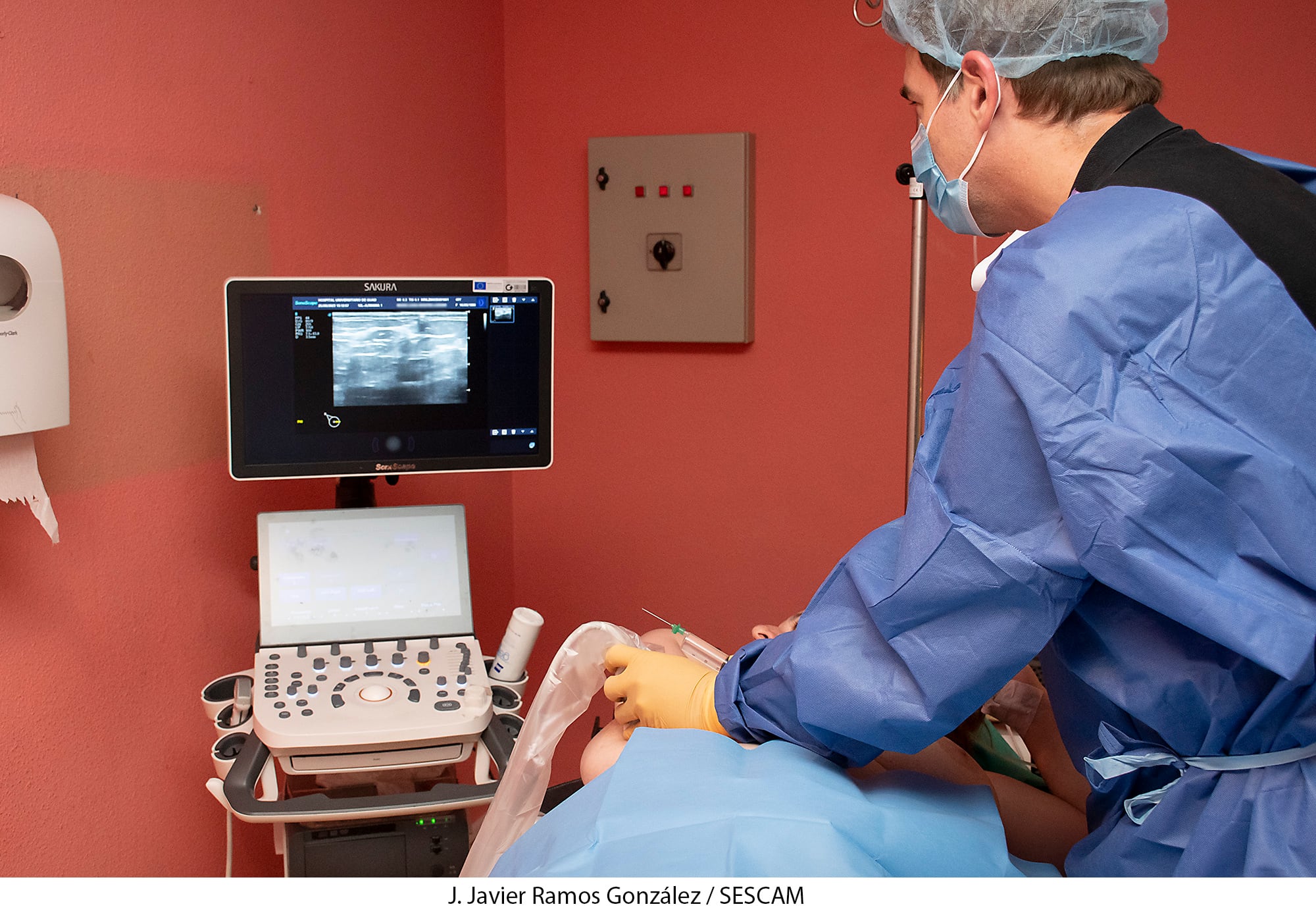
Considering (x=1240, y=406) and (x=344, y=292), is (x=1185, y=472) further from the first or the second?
(x=344, y=292)

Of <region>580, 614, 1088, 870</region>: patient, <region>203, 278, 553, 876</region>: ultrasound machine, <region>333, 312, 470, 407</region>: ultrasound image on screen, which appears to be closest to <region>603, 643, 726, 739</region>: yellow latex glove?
<region>580, 614, 1088, 870</region>: patient

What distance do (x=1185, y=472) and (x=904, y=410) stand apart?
1.69m

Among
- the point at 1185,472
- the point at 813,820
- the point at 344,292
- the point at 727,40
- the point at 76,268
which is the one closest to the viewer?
the point at 1185,472

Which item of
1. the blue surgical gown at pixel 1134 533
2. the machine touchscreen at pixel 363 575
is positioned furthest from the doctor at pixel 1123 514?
the machine touchscreen at pixel 363 575

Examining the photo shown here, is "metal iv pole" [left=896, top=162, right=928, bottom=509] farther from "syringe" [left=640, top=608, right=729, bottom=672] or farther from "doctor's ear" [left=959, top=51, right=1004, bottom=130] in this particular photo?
"doctor's ear" [left=959, top=51, right=1004, bottom=130]

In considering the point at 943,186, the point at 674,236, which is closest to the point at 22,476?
the point at 943,186

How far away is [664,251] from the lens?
8.23ft

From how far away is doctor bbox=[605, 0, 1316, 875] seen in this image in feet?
2.73

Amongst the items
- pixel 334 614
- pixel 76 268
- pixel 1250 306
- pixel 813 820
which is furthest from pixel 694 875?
pixel 76 268

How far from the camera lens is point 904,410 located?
2.50m

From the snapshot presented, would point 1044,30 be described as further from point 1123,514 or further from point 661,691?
point 661,691

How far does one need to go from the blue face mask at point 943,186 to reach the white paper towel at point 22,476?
1.12 m

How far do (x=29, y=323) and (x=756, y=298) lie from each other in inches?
65.5

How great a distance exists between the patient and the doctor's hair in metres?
0.67
